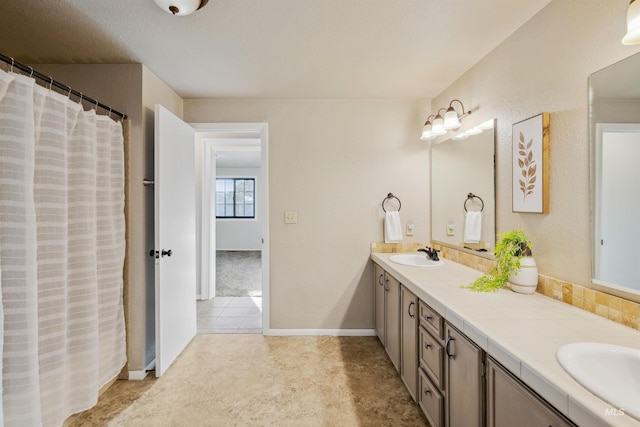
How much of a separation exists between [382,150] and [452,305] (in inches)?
71.8

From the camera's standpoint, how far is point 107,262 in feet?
6.38

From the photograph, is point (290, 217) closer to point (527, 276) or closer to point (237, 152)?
point (527, 276)

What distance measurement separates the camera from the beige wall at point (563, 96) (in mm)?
1271

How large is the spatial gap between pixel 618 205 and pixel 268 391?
7.17ft

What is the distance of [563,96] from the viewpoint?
1430 millimetres

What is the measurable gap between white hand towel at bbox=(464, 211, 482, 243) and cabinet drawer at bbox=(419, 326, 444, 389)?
34.2 inches

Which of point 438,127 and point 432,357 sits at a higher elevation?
point 438,127

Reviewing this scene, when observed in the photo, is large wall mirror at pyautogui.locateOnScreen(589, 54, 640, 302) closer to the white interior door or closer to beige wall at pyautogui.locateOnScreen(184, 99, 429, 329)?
beige wall at pyautogui.locateOnScreen(184, 99, 429, 329)

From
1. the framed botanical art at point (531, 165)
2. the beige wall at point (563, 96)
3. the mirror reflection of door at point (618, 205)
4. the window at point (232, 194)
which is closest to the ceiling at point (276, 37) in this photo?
the beige wall at point (563, 96)

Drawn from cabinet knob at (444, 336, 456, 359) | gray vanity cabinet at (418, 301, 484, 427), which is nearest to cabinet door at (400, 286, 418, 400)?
gray vanity cabinet at (418, 301, 484, 427)

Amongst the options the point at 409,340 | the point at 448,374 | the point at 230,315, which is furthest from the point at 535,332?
the point at 230,315

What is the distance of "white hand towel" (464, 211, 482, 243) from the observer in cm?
212

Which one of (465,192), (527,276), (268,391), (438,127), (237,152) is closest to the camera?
(527,276)

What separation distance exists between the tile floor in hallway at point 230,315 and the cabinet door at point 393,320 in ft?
4.36
